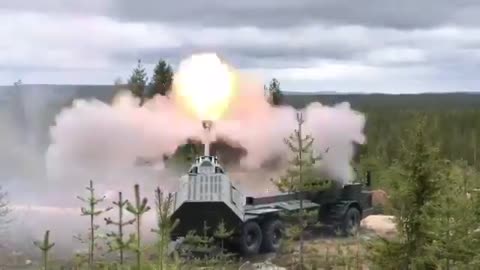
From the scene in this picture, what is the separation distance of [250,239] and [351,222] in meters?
5.71

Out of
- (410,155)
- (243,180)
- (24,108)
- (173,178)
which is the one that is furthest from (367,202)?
(24,108)

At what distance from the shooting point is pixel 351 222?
93.6 feet

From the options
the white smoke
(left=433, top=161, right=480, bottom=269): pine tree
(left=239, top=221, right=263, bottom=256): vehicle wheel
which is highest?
the white smoke

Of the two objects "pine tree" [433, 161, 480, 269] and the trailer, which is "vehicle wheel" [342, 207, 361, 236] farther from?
"pine tree" [433, 161, 480, 269]

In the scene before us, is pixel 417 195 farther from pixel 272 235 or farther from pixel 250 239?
pixel 272 235

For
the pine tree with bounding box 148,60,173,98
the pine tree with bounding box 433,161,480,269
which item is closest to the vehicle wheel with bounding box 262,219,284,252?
the pine tree with bounding box 433,161,480,269

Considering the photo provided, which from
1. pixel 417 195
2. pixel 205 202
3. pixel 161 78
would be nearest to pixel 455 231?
pixel 417 195

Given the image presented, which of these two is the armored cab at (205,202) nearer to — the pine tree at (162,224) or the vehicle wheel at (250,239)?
the vehicle wheel at (250,239)

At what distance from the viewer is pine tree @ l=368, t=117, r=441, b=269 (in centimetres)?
1260

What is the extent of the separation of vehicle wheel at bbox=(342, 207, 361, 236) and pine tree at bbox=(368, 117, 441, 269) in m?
14.5

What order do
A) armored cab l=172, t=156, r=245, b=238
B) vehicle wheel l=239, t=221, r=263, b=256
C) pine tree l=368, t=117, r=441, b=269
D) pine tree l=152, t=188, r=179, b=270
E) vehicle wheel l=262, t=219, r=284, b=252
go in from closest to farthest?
pine tree l=152, t=188, r=179, b=270, pine tree l=368, t=117, r=441, b=269, armored cab l=172, t=156, r=245, b=238, vehicle wheel l=239, t=221, r=263, b=256, vehicle wheel l=262, t=219, r=284, b=252

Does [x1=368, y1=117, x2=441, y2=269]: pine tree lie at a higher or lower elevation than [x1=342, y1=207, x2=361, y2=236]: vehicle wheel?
higher

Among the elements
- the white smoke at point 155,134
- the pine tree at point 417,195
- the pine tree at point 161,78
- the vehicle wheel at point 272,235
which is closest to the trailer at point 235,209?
the vehicle wheel at point 272,235

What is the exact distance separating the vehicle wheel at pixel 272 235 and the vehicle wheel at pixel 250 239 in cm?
31
